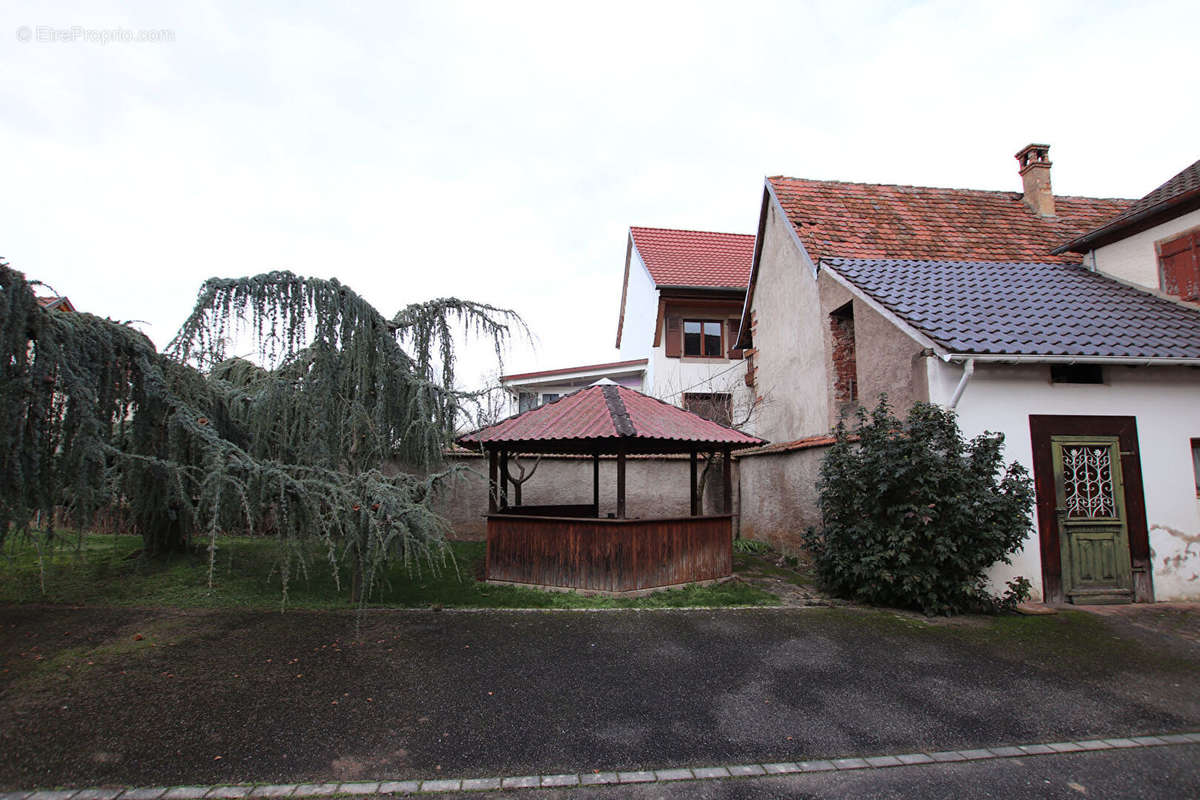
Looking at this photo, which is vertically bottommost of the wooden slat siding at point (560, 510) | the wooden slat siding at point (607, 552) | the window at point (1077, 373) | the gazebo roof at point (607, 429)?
the wooden slat siding at point (607, 552)

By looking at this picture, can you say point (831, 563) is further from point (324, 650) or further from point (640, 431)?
point (324, 650)

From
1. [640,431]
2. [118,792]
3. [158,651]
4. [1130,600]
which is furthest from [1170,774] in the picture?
[158,651]

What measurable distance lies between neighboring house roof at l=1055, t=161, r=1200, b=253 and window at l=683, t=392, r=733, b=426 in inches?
312

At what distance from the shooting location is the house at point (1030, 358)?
7.41 meters

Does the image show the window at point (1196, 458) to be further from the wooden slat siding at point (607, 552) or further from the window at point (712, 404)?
the window at point (712, 404)

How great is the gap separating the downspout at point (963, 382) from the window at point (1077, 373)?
151 cm

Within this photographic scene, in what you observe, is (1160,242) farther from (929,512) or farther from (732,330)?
(732,330)

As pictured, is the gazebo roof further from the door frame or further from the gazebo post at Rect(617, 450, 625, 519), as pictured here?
the door frame

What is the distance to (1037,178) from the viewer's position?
13406 mm

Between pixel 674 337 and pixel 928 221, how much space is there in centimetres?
720

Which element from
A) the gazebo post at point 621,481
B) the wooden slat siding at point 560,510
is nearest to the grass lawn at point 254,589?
the gazebo post at point 621,481

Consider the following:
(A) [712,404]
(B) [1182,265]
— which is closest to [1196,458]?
(B) [1182,265]

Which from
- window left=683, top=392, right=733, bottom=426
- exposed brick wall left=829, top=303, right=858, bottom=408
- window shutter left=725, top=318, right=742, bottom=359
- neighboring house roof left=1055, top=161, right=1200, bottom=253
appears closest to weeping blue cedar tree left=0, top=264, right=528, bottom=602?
exposed brick wall left=829, top=303, right=858, bottom=408

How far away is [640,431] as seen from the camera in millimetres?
7992
